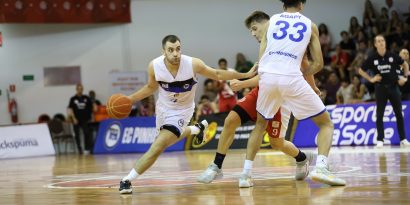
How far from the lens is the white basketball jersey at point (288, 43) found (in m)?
7.09

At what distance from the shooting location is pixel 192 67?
7.70 m

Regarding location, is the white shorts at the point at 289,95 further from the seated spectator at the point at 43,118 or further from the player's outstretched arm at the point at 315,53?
the seated spectator at the point at 43,118

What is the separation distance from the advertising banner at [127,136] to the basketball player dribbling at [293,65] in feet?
42.2

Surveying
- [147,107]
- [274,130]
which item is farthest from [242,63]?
[274,130]

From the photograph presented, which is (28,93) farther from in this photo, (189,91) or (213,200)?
(213,200)

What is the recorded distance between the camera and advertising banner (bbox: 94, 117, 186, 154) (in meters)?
20.6

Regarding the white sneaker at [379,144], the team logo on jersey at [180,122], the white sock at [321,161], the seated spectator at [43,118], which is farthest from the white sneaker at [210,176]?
the seated spectator at [43,118]

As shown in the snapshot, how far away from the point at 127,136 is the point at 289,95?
47.7 feet

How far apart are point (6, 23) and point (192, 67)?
17.2 m

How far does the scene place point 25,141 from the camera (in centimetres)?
2212

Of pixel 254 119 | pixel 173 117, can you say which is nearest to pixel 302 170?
pixel 254 119

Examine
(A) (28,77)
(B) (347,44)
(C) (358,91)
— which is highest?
(B) (347,44)

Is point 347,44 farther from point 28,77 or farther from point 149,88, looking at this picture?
point 149,88

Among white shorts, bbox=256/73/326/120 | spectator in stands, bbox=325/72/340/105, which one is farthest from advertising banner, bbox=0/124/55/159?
white shorts, bbox=256/73/326/120
